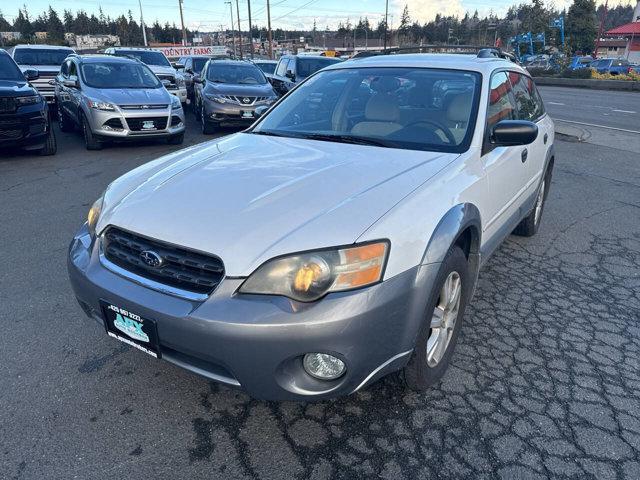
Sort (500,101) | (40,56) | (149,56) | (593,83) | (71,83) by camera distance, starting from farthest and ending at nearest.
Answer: (593,83) < (149,56) < (40,56) < (71,83) < (500,101)

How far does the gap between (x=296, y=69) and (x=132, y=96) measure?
652cm

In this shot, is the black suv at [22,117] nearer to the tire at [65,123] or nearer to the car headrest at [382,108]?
the tire at [65,123]

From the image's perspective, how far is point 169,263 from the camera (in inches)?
83.0

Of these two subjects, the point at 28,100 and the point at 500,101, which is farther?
the point at 28,100

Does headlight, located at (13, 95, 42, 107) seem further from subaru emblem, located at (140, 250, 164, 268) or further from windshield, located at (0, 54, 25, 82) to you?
subaru emblem, located at (140, 250, 164, 268)

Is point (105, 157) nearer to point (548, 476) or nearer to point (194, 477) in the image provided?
point (194, 477)

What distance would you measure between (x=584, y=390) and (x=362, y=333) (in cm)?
147

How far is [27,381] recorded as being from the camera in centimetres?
260

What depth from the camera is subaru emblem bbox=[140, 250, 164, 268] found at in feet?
6.89

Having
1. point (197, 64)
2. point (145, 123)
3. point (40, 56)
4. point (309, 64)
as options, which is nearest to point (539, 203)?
point (145, 123)

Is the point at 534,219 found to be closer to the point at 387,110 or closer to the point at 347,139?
the point at 387,110

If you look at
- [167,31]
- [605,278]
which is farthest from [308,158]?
[167,31]

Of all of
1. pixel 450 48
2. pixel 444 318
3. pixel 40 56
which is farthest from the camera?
pixel 40 56

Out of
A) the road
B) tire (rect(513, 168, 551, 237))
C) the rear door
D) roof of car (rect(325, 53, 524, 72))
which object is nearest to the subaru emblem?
the rear door
